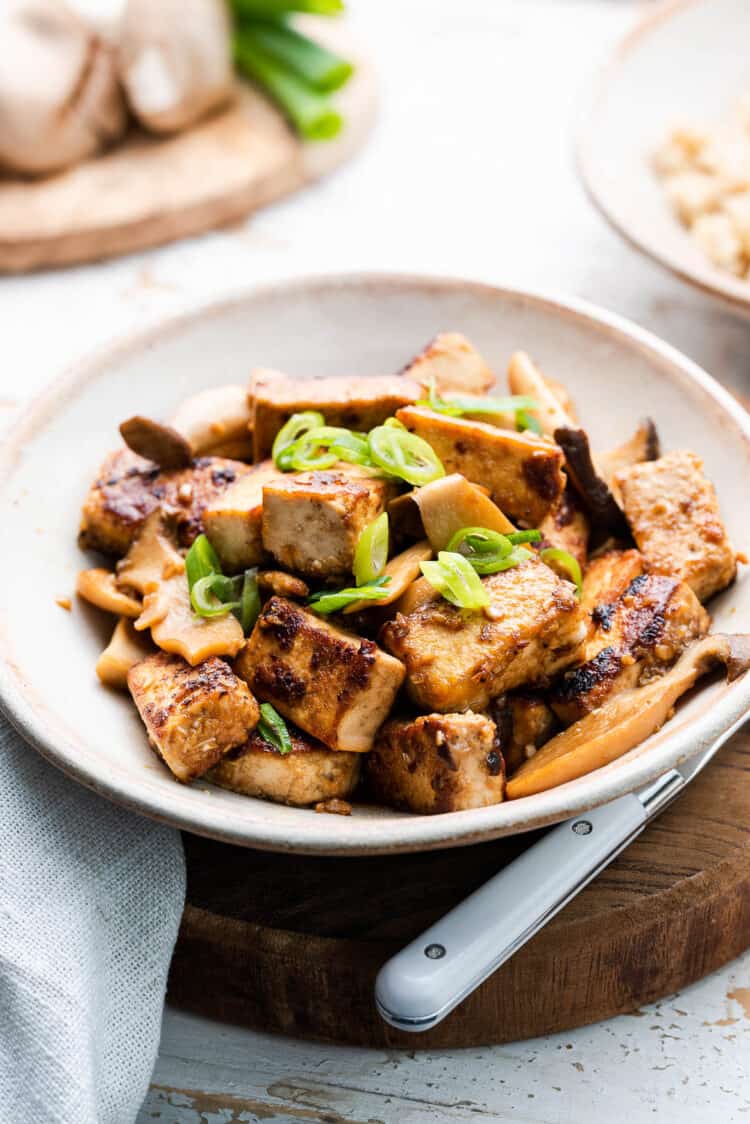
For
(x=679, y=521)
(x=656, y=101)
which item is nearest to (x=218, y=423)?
(x=679, y=521)

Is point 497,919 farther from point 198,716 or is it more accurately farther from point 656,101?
point 656,101

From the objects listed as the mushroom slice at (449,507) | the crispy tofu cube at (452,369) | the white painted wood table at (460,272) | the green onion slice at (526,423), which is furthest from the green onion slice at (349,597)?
the white painted wood table at (460,272)

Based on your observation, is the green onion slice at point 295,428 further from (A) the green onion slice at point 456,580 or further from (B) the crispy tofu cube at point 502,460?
(A) the green onion slice at point 456,580

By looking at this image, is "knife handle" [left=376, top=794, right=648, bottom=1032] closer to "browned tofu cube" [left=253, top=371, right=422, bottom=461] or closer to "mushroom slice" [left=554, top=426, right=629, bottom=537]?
"mushroom slice" [left=554, top=426, right=629, bottom=537]

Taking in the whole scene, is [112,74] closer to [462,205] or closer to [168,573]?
[462,205]

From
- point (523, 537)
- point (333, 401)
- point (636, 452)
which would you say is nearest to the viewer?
point (523, 537)

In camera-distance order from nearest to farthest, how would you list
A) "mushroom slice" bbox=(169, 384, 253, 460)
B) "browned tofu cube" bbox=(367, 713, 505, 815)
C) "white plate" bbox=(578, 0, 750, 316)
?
1. "browned tofu cube" bbox=(367, 713, 505, 815)
2. "mushroom slice" bbox=(169, 384, 253, 460)
3. "white plate" bbox=(578, 0, 750, 316)

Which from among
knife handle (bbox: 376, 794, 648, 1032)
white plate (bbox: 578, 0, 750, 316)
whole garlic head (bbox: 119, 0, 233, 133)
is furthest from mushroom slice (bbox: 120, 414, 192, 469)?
whole garlic head (bbox: 119, 0, 233, 133)
